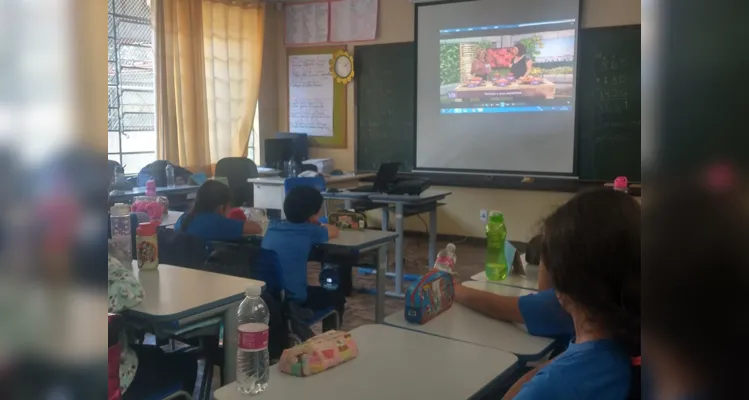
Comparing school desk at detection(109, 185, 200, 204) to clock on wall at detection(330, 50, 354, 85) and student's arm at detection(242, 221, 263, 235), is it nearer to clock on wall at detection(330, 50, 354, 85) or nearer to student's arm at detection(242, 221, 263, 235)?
student's arm at detection(242, 221, 263, 235)

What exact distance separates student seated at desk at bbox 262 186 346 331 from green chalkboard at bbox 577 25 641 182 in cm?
336

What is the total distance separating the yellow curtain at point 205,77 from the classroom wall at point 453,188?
0.46 m

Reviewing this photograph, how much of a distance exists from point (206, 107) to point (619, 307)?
5.89 m

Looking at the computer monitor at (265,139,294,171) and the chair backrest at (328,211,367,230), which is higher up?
the computer monitor at (265,139,294,171)

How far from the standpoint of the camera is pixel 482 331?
182cm

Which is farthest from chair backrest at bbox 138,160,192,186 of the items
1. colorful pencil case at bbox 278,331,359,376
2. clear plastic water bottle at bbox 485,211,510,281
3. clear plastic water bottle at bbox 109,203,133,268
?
colorful pencil case at bbox 278,331,359,376

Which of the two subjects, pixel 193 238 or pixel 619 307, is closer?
pixel 619 307

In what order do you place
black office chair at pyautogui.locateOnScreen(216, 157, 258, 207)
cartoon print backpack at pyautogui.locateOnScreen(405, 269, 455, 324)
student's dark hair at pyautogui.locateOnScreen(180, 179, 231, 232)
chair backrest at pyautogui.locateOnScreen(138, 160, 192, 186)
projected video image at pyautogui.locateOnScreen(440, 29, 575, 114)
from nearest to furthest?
cartoon print backpack at pyautogui.locateOnScreen(405, 269, 455, 324) < student's dark hair at pyautogui.locateOnScreen(180, 179, 231, 232) < chair backrest at pyautogui.locateOnScreen(138, 160, 192, 186) < projected video image at pyautogui.locateOnScreen(440, 29, 575, 114) < black office chair at pyautogui.locateOnScreen(216, 157, 258, 207)

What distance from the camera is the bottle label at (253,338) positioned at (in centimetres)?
139

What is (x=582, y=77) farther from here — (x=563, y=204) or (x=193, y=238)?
(x=563, y=204)

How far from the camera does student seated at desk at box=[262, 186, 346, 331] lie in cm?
290

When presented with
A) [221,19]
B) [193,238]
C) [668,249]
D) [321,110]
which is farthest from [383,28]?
[668,249]

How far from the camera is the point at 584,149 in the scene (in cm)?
573

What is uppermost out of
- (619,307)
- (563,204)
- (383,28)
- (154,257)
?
(383,28)
